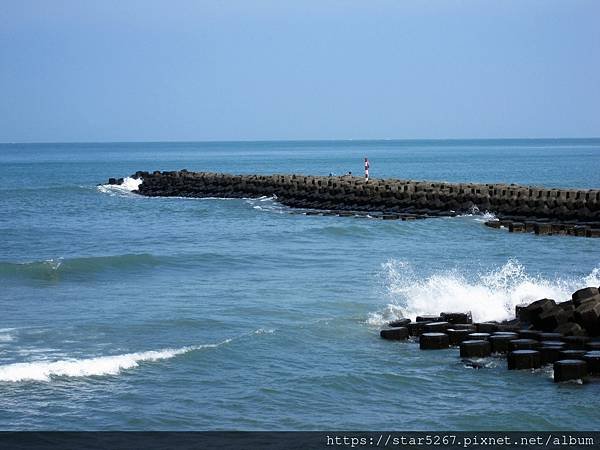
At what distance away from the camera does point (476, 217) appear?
1430 inches

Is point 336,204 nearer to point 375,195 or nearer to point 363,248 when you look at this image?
point 375,195

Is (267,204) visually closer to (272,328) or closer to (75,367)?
(272,328)

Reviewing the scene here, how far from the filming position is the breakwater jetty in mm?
32938

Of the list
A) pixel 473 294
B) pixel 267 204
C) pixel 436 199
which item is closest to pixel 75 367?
pixel 473 294

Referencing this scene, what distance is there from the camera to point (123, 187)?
221 ft

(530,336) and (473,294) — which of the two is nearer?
(530,336)

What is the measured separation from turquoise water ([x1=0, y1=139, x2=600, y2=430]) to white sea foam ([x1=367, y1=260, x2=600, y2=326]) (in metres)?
0.05

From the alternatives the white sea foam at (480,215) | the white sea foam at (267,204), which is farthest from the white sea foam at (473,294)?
the white sea foam at (267,204)

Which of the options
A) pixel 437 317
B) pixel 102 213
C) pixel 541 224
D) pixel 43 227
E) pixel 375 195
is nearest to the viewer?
pixel 437 317

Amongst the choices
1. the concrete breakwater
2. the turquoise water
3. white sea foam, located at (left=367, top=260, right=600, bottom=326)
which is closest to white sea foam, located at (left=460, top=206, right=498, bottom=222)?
the turquoise water

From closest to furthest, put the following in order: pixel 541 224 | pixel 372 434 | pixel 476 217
A: pixel 372 434, pixel 541 224, pixel 476 217

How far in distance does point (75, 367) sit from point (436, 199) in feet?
89.7

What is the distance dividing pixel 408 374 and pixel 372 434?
2660 millimetres

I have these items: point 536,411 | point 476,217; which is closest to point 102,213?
point 476,217
